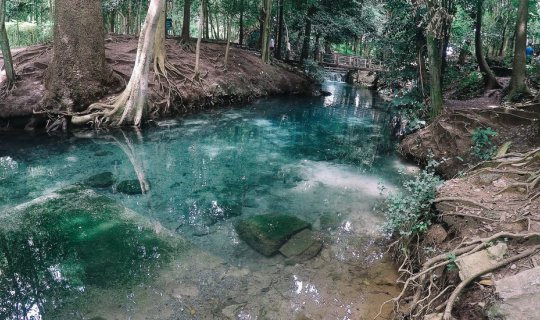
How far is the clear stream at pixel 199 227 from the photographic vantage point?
14.6 feet

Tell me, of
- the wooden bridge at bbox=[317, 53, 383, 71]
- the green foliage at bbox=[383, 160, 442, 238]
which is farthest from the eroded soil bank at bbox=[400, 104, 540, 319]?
the wooden bridge at bbox=[317, 53, 383, 71]

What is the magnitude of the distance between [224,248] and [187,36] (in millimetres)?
13993

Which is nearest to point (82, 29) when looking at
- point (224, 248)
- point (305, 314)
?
point (224, 248)

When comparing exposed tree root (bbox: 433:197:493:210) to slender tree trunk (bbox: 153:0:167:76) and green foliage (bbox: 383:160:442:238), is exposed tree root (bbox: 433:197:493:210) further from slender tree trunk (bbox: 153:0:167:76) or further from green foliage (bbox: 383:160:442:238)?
slender tree trunk (bbox: 153:0:167:76)

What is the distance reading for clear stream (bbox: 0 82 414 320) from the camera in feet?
14.6

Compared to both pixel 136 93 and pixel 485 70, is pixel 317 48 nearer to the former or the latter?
pixel 485 70

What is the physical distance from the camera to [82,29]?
11391mm

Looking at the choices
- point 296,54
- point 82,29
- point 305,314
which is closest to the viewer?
point 305,314

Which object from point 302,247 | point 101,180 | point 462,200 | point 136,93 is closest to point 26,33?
point 136,93

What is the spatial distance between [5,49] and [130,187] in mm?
6433

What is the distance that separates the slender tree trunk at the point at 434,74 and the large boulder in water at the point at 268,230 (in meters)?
5.82

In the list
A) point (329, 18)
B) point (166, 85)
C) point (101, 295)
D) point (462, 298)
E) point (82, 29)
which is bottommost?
point (101, 295)

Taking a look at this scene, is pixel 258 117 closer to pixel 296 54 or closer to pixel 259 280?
pixel 259 280

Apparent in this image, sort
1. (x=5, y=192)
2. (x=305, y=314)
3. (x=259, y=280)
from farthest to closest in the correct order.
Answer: (x=5, y=192), (x=259, y=280), (x=305, y=314)
